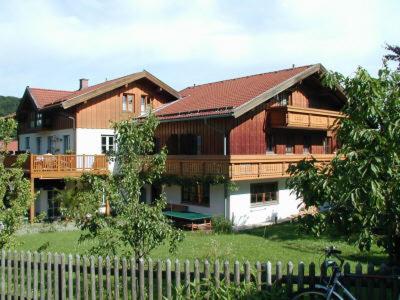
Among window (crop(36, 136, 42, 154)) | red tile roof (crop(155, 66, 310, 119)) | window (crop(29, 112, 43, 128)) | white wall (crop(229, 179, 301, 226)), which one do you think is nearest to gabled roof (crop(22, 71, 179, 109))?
window (crop(29, 112, 43, 128))

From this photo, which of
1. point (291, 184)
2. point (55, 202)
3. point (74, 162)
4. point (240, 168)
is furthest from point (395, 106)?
point (55, 202)

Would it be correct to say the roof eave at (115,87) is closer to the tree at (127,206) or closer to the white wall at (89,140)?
the white wall at (89,140)

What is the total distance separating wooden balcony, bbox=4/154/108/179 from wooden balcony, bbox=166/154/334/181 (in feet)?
13.4

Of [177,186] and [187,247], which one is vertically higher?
[177,186]

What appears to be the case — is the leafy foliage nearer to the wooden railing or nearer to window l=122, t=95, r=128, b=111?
the wooden railing

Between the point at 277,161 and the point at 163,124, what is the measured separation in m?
7.49

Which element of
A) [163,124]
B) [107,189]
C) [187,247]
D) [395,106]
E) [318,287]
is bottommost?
[187,247]

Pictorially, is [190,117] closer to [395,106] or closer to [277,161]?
[277,161]

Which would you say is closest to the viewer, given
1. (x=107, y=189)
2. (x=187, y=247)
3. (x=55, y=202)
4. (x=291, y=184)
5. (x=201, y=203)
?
(x=291, y=184)

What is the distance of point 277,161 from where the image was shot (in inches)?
944

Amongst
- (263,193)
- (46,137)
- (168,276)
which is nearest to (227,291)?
(168,276)

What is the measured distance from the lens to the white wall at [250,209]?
75.0ft

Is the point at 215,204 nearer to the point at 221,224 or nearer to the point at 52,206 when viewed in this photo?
the point at 221,224

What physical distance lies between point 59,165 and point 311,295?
20.7 m
